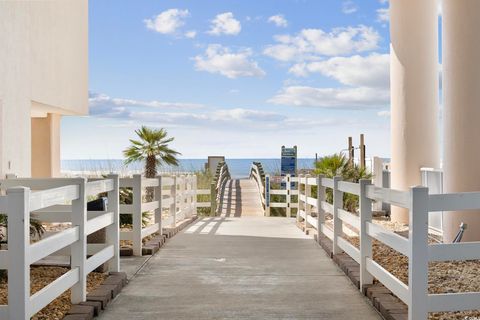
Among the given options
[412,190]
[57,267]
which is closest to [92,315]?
[57,267]

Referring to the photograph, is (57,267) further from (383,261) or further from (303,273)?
(383,261)

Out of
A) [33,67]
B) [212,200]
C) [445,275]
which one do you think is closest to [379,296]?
[445,275]

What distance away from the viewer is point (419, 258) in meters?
4.95

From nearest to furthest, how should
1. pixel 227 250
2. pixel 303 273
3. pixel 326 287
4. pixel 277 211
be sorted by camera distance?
pixel 326 287
pixel 303 273
pixel 227 250
pixel 277 211

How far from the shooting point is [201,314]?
5832 millimetres

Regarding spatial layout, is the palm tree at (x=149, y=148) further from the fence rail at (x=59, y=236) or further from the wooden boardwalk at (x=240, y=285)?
the fence rail at (x=59, y=236)

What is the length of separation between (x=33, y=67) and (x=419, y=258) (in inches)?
433

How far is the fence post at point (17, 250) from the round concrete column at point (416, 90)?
10.8 meters

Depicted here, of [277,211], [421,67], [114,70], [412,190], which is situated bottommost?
[277,211]

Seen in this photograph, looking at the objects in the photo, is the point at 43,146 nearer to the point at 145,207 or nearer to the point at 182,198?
the point at 182,198

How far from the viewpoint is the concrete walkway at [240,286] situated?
5.93m

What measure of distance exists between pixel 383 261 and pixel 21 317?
17.9 ft

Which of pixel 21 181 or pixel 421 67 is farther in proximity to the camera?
pixel 421 67

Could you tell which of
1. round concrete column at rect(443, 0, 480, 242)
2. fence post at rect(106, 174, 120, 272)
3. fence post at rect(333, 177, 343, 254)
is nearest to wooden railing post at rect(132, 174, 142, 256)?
fence post at rect(106, 174, 120, 272)
